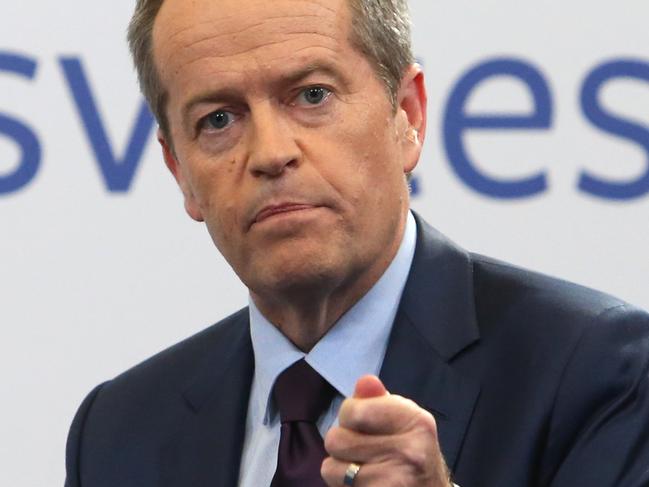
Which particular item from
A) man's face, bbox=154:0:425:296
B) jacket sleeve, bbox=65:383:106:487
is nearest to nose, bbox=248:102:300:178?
man's face, bbox=154:0:425:296

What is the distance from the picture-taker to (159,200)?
10.1 ft

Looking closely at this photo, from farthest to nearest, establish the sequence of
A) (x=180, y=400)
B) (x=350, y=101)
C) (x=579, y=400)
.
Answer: (x=180, y=400)
(x=350, y=101)
(x=579, y=400)

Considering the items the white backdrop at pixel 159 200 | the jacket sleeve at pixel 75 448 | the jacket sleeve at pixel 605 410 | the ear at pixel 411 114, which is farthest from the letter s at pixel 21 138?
the jacket sleeve at pixel 605 410

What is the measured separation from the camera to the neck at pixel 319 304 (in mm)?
2244

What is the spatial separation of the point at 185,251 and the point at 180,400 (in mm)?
612

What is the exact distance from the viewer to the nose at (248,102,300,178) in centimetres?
211

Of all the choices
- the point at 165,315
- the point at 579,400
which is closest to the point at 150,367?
the point at 165,315

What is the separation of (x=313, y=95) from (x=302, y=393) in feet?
1.33

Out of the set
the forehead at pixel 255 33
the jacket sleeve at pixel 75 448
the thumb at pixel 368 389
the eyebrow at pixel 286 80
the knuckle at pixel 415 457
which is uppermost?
the forehead at pixel 255 33

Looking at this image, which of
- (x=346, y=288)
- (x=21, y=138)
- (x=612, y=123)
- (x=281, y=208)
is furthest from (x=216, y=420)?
(x=612, y=123)

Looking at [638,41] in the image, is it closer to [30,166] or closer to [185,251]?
[185,251]

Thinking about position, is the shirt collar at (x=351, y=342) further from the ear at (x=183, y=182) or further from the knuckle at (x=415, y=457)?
the knuckle at (x=415, y=457)

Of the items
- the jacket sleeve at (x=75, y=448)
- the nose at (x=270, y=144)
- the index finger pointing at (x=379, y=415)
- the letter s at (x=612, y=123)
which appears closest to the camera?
the index finger pointing at (x=379, y=415)

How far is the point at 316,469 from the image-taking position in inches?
85.0
